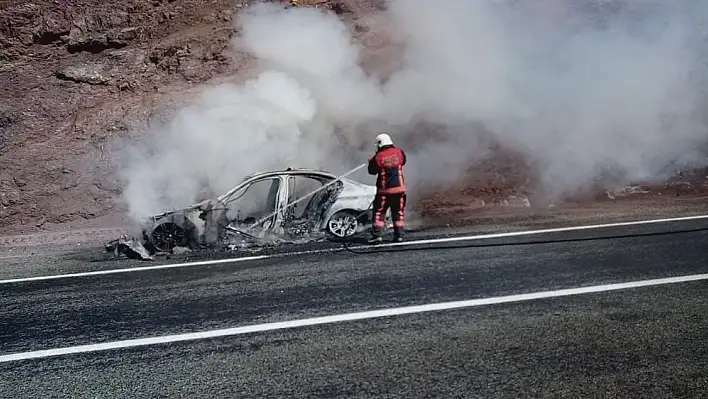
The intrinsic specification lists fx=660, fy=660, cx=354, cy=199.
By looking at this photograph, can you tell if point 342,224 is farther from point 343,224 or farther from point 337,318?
point 337,318

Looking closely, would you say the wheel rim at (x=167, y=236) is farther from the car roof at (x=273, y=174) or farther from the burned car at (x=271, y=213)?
the car roof at (x=273, y=174)

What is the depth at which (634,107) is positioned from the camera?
45.5 feet

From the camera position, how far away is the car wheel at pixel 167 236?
9.15 m

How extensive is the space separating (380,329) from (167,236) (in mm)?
4848

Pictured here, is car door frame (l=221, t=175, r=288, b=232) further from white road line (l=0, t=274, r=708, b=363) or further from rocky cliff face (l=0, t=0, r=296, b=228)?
rocky cliff face (l=0, t=0, r=296, b=228)

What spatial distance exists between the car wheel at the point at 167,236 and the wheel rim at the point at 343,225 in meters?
2.17

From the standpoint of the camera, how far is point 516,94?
13.9m

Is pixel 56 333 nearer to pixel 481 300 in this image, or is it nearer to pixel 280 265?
pixel 280 265

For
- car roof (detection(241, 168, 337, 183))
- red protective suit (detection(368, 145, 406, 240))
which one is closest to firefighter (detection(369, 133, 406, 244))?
red protective suit (detection(368, 145, 406, 240))

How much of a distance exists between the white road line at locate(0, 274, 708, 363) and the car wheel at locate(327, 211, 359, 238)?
13.7 feet

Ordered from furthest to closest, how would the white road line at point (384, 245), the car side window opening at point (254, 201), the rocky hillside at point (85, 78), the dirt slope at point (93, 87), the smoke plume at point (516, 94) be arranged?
the smoke plume at point (516, 94) → the rocky hillside at point (85, 78) → the dirt slope at point (93, 87) → the car side window opening at point (254, 201) → the white road line at point (384, 245)

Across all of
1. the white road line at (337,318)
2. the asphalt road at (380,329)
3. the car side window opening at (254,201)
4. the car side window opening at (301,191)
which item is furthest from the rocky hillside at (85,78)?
the white road line at (337,318)

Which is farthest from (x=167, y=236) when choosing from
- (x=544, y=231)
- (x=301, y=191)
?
(x=544, y=231)

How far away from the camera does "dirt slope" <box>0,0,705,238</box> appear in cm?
1294
